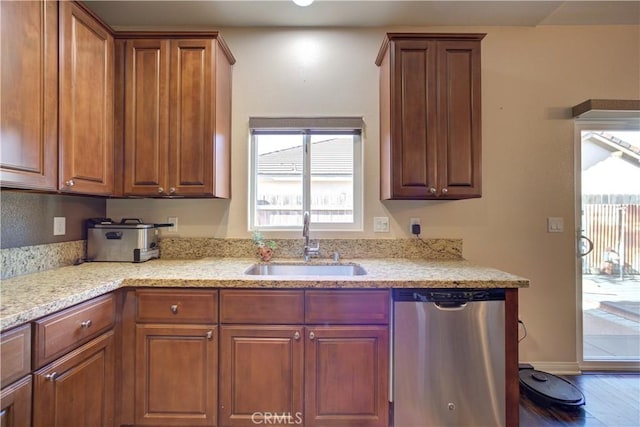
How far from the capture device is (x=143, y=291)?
1582 millimetres

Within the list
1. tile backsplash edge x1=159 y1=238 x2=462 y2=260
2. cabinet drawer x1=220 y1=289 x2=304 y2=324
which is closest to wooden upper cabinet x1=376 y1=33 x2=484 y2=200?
tile backsplash edge x1=159 y1=238 x2=462 y2=260

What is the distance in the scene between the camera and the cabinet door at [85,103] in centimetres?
153

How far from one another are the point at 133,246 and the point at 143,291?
53 cm

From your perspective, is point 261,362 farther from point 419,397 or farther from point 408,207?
point 408,207

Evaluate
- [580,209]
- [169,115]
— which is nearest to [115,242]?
[169,115]

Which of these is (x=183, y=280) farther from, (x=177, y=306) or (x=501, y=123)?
(x=501, y=123)

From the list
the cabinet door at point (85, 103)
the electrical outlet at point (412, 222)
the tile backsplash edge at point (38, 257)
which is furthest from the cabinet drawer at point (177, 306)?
the electrical outlet at point (412, 222)

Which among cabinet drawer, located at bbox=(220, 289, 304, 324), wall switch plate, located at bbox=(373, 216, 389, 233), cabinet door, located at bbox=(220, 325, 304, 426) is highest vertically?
wall switch plate, located at bbox=(373, 216, 389, 233)

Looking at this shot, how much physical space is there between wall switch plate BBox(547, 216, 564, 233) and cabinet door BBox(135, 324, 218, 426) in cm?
254

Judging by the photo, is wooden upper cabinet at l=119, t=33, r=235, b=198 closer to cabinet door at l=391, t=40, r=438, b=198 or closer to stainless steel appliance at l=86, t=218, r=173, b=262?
stainless steel appliance at l=86, t=218, r=173, b=262

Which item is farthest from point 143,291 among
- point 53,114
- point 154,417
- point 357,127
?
point 357,127

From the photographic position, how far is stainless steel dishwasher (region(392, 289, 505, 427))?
1.54 metres

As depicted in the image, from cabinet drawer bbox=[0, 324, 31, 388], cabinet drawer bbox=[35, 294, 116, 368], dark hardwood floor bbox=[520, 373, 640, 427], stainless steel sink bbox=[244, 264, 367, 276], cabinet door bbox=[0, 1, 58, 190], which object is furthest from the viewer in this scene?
stainless steel sink bbox=[244, 264, 367, 276]

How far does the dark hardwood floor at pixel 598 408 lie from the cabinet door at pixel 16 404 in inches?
95.6
